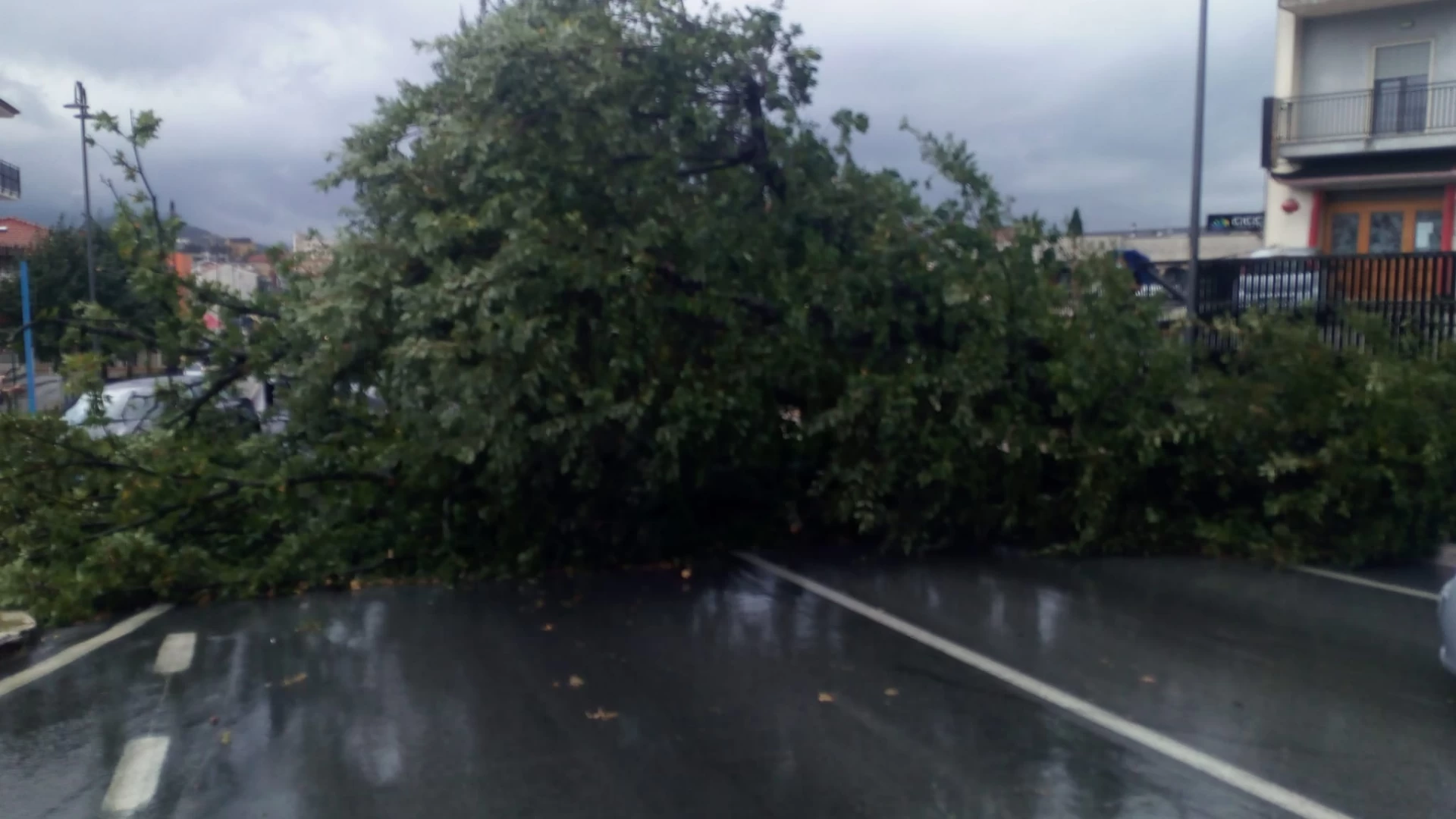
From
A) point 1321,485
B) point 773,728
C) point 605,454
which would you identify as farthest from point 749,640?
point 1321,485

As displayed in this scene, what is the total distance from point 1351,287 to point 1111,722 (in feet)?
40.2

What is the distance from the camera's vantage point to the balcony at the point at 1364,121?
1067 inches

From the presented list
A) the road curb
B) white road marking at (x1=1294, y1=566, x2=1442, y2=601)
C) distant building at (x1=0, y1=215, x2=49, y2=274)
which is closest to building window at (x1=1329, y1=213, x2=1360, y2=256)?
white road marking at (x1=1294, y1=566, x2=1442, y2=601)

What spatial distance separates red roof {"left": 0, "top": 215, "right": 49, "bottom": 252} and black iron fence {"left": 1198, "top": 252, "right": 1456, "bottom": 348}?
3820cm

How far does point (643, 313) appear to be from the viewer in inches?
407

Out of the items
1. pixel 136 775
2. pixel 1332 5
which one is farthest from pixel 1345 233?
pixel 136 775

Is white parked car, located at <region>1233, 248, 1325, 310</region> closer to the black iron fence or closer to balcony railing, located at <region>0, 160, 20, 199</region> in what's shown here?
the black iron fence

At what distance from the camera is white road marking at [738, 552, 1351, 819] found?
18.6 ft

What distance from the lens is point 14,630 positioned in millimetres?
9383

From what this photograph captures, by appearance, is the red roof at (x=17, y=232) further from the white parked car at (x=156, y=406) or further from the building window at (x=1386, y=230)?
the building window at (x=1386, y=230)

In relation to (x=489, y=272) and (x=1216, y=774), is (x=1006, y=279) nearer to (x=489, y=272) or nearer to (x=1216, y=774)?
(x=489, y=272)

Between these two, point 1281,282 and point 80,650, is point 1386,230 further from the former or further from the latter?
point 80,650

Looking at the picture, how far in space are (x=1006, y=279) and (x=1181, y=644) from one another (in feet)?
13.7

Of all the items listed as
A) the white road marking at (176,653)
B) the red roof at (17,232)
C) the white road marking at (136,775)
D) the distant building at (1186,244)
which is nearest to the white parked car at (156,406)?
the white road marking at (176,653)
